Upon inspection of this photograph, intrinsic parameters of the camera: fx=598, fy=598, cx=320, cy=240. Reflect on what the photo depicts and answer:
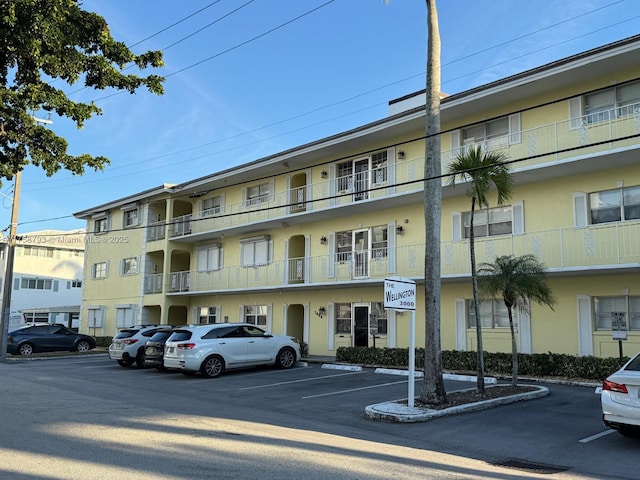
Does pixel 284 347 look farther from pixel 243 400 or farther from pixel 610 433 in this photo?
pixel 610 433

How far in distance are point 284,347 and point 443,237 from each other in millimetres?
6653

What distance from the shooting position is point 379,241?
23.2 metres

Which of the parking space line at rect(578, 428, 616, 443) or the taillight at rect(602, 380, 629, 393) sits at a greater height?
the taillight at rect(602, 380, 629, 393)

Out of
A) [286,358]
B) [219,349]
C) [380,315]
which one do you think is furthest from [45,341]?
[380,315]

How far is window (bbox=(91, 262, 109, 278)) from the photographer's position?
37841 millimetres

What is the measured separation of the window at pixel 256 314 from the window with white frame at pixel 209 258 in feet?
9.10

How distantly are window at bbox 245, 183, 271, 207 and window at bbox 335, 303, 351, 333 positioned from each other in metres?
6.74

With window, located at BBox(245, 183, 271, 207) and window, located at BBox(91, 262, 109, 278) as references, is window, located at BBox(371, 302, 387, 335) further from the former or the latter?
window, located at BBox(91, 262, 109, 278)

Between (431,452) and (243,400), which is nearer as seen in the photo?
(431,452)

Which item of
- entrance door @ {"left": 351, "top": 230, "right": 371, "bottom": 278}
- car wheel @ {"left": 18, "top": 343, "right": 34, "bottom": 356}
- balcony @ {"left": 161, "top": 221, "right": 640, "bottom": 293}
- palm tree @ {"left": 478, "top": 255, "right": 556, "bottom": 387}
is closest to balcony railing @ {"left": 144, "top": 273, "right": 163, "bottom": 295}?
balcony @ {"left": 161, "top": 221, "right": 640, "bottom": 293}

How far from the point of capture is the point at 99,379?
18438 millimetres

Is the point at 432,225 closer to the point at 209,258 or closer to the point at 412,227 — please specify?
the point at 412,227

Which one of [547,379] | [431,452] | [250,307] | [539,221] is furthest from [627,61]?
[250,307]

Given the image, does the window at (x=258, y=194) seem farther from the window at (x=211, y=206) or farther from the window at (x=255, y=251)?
the window at (x=211, y=206)
